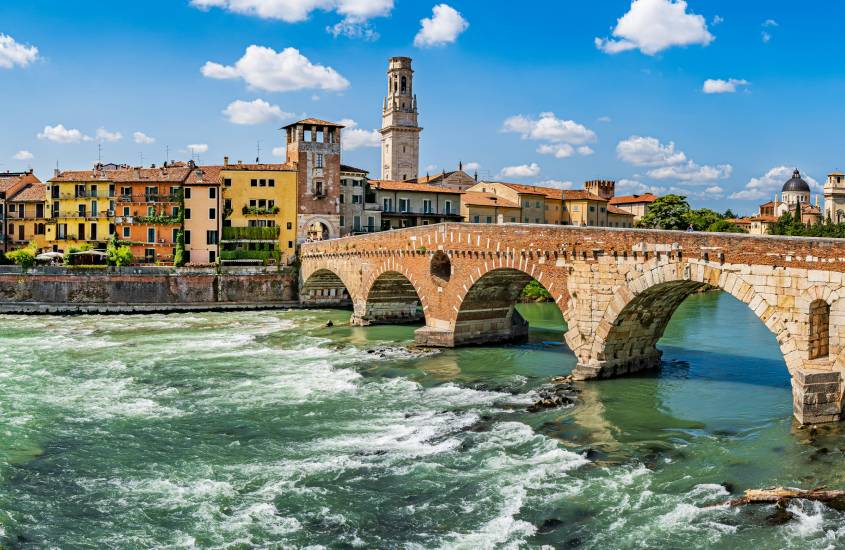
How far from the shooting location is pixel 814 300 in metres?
20.1

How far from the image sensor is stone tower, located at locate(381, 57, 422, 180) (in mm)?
98125

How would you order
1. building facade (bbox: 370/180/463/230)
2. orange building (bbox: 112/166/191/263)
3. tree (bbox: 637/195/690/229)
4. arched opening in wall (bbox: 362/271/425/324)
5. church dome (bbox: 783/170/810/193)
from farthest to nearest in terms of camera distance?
1. church dome (bbox: 783/170/810/193)
2. tree (bbox: 637/195/690/229)
3. building facade (bbox: 370/180/463/230)
4. orange building (bbox: 112/166/191/263)
5. arched opening in wall (bbox: 362/271/425/324)

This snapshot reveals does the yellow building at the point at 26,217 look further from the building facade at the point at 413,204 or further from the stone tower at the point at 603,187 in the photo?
the stone tower at the point at 603,187

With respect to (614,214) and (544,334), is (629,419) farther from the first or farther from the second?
(614,214)

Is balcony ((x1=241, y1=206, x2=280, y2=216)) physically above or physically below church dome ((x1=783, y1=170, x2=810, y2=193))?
below

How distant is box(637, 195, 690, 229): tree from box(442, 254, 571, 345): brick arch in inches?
1746

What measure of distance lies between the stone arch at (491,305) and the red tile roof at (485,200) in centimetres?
3627

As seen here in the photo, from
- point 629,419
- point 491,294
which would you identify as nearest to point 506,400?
point 629,419

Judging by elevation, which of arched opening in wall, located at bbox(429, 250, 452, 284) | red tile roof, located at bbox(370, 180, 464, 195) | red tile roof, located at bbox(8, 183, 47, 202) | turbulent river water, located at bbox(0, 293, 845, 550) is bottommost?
turbulent river water, located at bbox(0, 293, 845, 550)

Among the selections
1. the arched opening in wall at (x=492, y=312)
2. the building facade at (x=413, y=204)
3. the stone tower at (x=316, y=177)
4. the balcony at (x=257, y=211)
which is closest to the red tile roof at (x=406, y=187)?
the building facade at (x=413, y=204)

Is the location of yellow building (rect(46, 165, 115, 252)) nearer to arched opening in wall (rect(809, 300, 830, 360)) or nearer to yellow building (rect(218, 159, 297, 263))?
yellow building (rect(218, 159, 297, 263))

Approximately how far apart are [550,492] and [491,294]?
63.8ft

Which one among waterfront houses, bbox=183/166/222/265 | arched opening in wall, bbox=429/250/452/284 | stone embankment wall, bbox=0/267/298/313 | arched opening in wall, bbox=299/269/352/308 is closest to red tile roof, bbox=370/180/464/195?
arched opening in wall, bbox=299/269/352/308

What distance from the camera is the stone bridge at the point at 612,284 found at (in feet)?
66.4
